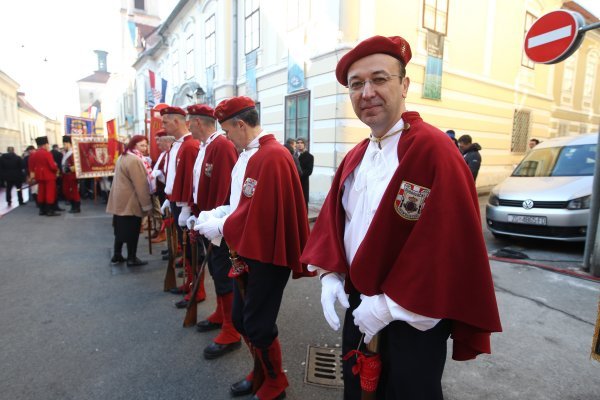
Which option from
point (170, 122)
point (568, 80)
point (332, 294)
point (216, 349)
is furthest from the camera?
point (568, 80)

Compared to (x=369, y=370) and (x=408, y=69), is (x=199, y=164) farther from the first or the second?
(x=408, y=69)

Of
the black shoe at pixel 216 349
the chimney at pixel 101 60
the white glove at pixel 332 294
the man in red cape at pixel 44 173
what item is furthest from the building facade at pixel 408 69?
the chimney at pixel 101 60

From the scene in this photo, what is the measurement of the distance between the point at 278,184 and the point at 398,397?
135cm

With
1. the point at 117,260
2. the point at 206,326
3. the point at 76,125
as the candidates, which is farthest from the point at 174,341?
the point at 76,125

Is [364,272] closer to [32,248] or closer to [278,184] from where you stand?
[278,184]

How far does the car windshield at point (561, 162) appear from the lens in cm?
577

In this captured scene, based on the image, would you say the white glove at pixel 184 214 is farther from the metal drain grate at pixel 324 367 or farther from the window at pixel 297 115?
the window at pixel 297 115

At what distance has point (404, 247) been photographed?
1242 mm

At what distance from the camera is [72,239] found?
688 centimetres

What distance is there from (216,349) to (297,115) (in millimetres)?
8470

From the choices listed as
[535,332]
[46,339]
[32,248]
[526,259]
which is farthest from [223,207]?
[32,248]

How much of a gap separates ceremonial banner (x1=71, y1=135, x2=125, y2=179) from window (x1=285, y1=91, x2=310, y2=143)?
5533 millimetres

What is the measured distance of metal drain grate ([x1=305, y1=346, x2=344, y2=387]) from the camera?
2576 mm

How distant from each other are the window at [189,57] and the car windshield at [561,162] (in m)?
16.2
